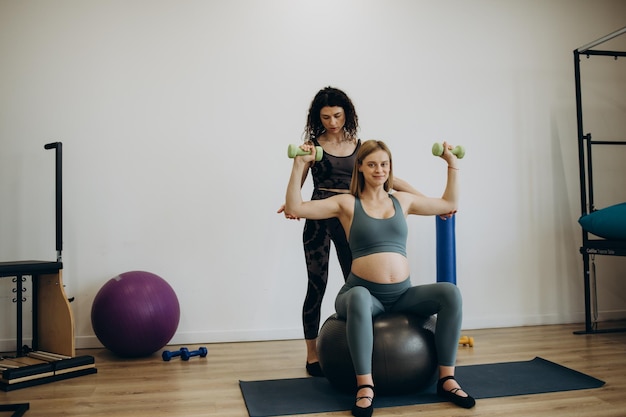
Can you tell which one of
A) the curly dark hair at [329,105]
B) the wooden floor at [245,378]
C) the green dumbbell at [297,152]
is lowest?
the wooden floor at [245,378]

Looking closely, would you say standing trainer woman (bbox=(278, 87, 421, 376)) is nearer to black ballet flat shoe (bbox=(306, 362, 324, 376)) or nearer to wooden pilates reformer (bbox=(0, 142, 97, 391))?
black ballet flat shoe (bbox=(306, 362, 324, 376))

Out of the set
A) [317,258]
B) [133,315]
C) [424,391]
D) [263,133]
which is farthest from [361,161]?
[133,315]

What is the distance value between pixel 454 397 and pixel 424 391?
19cm

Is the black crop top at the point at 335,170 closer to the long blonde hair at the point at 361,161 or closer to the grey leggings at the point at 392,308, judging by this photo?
the long blonde hair at the point at 361,161

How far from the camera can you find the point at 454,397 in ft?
7.28

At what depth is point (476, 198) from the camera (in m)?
4.00

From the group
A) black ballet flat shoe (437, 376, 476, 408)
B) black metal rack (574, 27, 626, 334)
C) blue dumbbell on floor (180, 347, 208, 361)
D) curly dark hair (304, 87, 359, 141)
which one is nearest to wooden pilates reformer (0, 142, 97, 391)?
blue dumbbell on floor (180, 347, 208, 361)

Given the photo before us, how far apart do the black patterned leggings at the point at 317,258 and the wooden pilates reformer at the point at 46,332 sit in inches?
43.5

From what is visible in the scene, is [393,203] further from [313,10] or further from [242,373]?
[313,10]

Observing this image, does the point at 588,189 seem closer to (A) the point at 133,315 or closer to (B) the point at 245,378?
(B) the point at 245,378

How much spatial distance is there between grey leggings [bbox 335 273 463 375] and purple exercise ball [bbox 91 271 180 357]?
1232mm

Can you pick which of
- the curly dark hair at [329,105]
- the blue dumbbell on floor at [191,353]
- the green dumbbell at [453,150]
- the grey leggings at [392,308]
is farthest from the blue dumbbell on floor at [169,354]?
the green dumbbell at [453,150]

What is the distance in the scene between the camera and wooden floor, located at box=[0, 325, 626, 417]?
2174 mm

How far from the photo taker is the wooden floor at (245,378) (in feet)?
7.13
